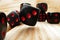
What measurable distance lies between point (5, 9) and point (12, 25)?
0.56 metres

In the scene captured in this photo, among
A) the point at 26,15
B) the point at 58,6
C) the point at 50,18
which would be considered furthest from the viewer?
the point at 58,6

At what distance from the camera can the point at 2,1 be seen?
1439 millimetres

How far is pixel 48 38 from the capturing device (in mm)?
637

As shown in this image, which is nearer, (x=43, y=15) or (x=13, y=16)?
(x=13, y=16)

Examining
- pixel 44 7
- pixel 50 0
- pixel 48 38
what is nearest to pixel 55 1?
pixel 50 0

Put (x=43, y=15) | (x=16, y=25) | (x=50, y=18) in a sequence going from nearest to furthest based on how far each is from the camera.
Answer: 1. (x=16, y=25)
2. (x=50, y=18)
3. (x=43, y=15)

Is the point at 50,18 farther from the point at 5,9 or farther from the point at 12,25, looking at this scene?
the point at 5,9

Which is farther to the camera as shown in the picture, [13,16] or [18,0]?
[18,0]

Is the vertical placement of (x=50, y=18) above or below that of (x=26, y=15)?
below

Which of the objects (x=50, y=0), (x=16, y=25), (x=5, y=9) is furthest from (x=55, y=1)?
(x=16, y=25)

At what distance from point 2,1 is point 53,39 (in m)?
0.96

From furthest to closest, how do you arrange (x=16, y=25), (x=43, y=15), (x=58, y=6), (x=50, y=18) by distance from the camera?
(x=58, y=6)
(x=43, y=15)
(x=50, y=18)
(x=16, y=25)

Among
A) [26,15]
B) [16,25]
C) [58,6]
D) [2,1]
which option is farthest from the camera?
[58,6]

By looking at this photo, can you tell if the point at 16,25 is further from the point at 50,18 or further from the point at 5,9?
the point at 5,9
